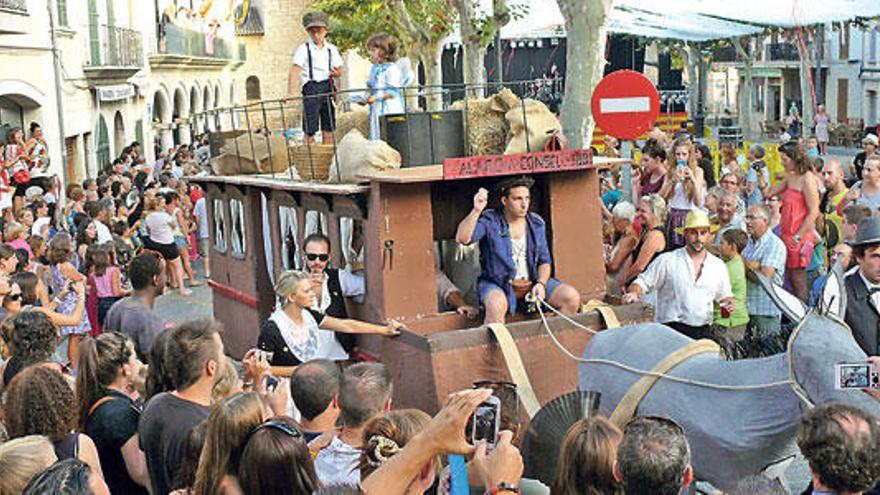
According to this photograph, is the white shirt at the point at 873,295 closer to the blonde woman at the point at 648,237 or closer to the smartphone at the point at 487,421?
the blonde woman at the point at 648,237

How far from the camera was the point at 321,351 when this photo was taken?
730cm

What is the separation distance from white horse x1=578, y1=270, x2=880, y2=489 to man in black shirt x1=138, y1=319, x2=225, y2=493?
212 centimetres

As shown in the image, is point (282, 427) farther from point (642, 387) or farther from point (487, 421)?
point (642, 387)

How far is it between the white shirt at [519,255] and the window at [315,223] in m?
1.44

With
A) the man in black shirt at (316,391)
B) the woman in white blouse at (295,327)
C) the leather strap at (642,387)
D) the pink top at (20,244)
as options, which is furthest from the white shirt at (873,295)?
the pink top at (20,244)

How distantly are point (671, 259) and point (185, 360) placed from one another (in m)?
3.68

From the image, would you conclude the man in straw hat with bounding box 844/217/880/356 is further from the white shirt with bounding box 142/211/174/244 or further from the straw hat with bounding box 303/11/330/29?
the white shirt with bounding box 142/211/174/244

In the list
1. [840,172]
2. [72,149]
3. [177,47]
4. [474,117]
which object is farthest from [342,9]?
[474,117]

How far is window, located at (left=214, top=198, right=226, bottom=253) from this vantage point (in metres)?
11.0

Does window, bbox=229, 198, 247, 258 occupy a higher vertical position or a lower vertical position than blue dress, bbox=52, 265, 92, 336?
higher

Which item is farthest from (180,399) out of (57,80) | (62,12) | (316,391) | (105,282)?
(62,12)

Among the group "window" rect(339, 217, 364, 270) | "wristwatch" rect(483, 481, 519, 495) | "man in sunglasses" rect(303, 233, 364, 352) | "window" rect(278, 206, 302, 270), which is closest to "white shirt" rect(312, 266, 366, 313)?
"man in sunglasses" rect(303, 233, 364, 352)

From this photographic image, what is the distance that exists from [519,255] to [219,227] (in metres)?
4.57

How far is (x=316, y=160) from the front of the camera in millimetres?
8672
